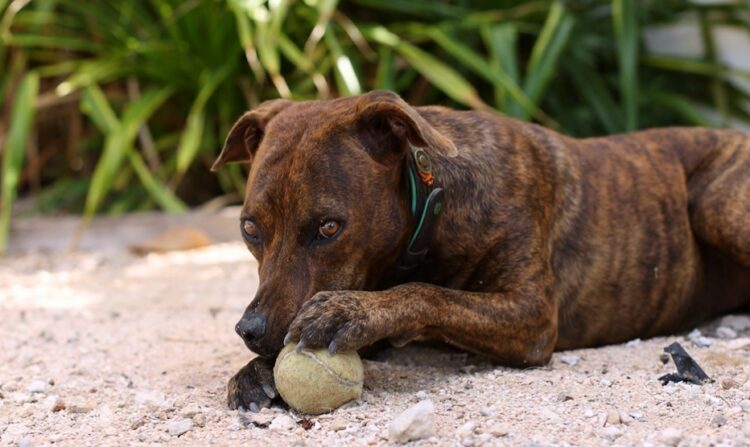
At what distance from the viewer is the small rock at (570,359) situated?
371 cm

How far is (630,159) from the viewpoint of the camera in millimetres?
4246

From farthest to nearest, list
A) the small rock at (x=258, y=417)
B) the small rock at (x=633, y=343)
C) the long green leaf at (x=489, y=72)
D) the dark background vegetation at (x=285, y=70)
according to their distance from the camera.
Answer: the dark background vegetation at (x=285, y=70), the long green leaf at (x=489, y=72), the small rock at (x=633, y=343), the small rock at (x=258, y=417)

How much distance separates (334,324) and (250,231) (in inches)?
20.3

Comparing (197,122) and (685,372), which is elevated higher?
(197,122)

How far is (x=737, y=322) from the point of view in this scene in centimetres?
441

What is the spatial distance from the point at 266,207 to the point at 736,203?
6.75ft

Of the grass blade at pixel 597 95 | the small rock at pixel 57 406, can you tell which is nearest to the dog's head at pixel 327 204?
the small rock at pixel 57 406

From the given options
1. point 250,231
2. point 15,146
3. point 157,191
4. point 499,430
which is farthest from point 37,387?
point 15,146

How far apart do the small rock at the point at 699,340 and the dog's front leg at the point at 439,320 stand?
666 millimetres

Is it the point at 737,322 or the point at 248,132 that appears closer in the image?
the point at 248,132

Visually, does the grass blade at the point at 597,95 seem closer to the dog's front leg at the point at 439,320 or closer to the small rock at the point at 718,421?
the dog's front leg at the point at 439,320

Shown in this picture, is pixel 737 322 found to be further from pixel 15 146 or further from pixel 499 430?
pixel 15 146

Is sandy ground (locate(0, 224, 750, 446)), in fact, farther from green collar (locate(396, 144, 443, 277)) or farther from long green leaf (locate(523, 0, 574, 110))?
long green leaf (locate(523, 0, 574, 110))

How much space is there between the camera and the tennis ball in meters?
2.97
